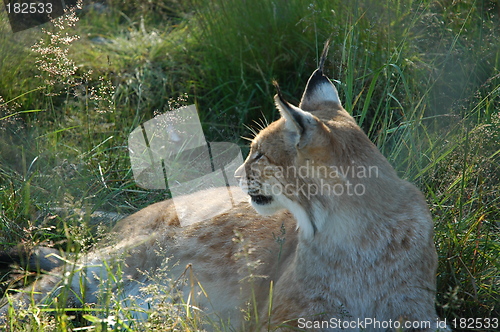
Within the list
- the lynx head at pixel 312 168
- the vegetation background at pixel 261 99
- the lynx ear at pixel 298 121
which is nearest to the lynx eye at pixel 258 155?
the lynx head at pixel 312 168

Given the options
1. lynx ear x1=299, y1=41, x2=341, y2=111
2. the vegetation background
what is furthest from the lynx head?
the vegetation background

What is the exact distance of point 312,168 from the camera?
256 cm

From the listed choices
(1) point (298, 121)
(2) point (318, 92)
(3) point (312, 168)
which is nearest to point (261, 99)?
(2) point (318, 92)

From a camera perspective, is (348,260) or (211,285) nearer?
(348,260)

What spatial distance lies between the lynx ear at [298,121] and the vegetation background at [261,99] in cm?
98

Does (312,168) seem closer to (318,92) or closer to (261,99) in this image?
(318,92)

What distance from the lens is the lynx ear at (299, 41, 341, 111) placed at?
3096 mm

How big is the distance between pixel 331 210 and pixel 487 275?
1046 millimetres

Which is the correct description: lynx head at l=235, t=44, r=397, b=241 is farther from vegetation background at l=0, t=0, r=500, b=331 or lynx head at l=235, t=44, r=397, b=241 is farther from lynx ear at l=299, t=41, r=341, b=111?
vegetation background at l=0, t=0, r=500, b=331

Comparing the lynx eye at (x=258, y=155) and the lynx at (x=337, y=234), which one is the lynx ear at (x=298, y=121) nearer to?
the lynx at (x=337, y=234)

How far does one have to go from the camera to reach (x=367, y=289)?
2598mm

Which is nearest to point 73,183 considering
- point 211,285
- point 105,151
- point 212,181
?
point 105,151

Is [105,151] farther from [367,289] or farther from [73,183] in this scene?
[367,289]

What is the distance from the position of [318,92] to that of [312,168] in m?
0.70
